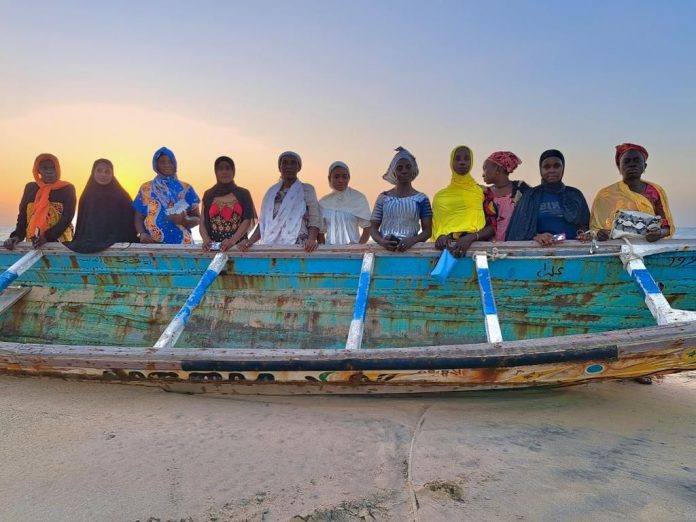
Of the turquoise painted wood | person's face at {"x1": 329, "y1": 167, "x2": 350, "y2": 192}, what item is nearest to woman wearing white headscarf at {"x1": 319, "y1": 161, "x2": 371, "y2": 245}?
person's face at {"x1": 329, "y1": 167, "x2": 350, "y2": 192}

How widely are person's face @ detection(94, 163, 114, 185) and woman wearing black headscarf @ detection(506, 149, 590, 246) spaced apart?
4466mm

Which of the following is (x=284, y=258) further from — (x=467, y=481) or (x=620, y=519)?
(x=620, y=519)

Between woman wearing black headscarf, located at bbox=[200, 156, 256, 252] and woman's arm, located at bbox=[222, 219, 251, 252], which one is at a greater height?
woman wearing black headscarf, located at bbox=[200, 156, 256, 252]

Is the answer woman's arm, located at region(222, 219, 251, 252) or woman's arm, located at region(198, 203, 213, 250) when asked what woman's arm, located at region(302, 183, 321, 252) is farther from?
woman's arm, located at region(198, 203, 213, 250)

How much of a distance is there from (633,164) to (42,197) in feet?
20.4

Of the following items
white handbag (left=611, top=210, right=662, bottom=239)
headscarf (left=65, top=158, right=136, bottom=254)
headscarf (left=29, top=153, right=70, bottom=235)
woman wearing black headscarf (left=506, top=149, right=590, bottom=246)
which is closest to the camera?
white handbag (left=611, top=210, right=662, bottom=239)

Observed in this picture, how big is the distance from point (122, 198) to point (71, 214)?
76 centimetres

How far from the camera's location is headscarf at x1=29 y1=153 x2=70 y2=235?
5030 mm

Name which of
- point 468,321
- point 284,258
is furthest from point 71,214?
point 468,321

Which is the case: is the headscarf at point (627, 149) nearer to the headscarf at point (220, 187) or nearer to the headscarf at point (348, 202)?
the headscarf at point (348, 202)

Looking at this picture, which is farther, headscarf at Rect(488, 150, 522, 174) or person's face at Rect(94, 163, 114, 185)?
person's face at Rect(94, 163, 114, 185)

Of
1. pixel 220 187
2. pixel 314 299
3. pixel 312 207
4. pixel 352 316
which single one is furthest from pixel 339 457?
pixel 220 187

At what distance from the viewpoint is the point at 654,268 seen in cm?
343

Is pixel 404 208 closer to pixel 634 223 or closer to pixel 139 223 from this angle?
pixel 634 223
